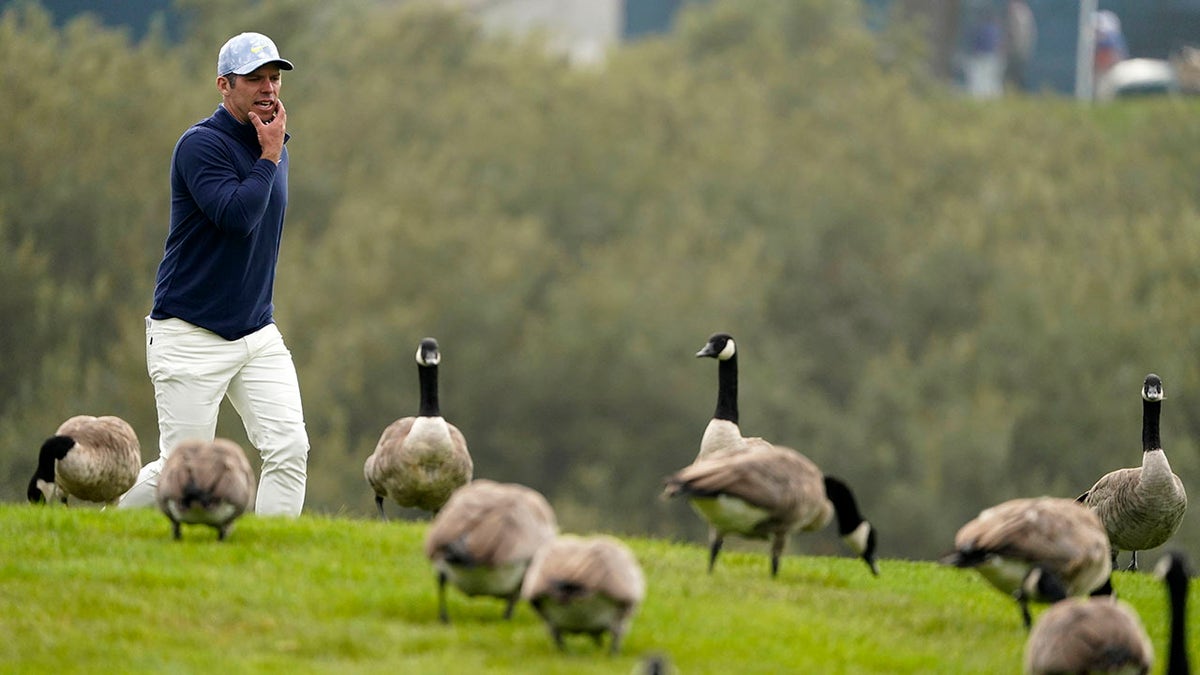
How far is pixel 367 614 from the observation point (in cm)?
984

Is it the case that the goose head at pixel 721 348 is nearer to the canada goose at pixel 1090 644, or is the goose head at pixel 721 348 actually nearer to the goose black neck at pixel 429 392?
the goose black neck at pixel 429 392

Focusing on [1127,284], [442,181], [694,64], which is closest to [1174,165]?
[1127,284]

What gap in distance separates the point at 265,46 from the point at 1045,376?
49942mm

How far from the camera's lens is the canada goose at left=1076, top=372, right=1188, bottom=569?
14.8 meters

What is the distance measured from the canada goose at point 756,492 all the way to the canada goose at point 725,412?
2.31m

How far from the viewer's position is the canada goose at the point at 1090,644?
8.56m

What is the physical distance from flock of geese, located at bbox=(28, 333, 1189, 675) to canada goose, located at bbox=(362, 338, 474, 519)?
0.01 metres

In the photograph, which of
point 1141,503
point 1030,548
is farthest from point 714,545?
point 1141,503

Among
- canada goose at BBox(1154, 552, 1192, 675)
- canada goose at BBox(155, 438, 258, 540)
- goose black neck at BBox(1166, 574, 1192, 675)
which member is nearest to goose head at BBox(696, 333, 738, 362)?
canada goose at BBox(155, 438, 258, 540)

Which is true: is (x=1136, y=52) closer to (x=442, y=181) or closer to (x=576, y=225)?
(x=576, y=225)

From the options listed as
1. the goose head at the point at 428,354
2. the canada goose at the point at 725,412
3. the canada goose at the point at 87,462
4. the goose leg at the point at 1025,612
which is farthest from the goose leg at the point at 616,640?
the canada goose at the point at 87,462

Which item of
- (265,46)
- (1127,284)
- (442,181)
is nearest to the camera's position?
(265,46)

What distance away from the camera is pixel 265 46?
1182 centimetres

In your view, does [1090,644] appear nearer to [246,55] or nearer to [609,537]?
[609,537]
